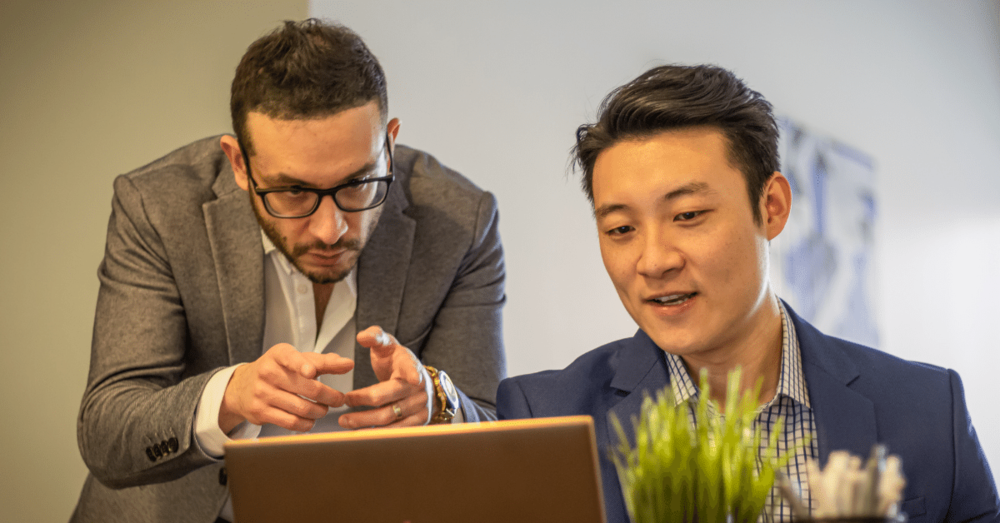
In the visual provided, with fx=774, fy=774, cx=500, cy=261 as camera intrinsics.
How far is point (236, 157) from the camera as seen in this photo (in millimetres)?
1641

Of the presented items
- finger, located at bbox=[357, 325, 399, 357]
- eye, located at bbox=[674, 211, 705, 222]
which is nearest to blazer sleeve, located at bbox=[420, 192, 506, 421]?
finger, located at bbox=[357, 325, 399, 357]

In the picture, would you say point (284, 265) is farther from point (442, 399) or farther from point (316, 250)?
point (442, 399)

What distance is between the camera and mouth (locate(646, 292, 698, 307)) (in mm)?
1286

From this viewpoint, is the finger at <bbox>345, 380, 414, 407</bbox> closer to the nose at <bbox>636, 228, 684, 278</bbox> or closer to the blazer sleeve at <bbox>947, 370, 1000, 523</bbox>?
the nose at <bbox>636, 228, 684, 278</bbox>

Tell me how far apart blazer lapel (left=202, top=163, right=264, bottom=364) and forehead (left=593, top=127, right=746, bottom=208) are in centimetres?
80

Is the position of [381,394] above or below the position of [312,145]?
below

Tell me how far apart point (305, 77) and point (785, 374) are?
106 cm

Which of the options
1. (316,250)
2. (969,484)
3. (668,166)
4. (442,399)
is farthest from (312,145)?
(969,484)

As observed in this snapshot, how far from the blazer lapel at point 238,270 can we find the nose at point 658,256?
0.89 metres

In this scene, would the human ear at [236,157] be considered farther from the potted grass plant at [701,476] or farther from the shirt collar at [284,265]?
the potted grass plant at [701,476]

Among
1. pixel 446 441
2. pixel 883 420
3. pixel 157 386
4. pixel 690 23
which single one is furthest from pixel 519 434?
pixel 690 23

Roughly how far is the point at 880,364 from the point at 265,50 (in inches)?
52.7

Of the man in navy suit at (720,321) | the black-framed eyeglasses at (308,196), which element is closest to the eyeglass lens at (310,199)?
the black-framed eyeglasses at (308,196)

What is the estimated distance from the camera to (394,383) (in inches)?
52.1
